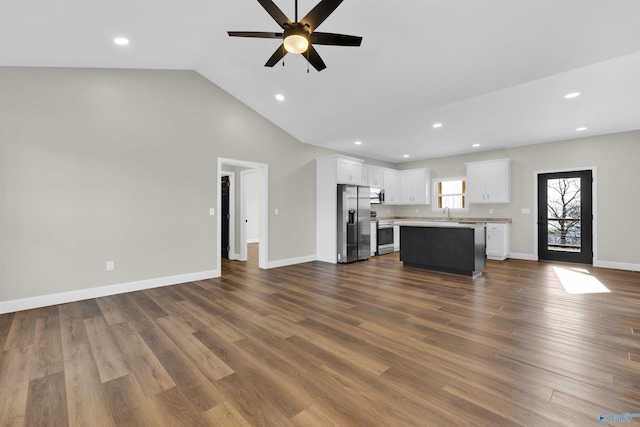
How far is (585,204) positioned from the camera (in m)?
6.00

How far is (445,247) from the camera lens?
517 cm

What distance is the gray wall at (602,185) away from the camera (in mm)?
5457

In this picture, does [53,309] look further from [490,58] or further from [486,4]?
[490,58]

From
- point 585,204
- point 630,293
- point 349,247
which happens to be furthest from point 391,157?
point 630,293

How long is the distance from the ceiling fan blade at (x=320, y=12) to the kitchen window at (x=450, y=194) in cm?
667

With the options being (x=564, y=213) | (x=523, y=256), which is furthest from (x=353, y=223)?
(x=564, y=213)

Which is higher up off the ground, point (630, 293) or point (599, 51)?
point (599, 51)

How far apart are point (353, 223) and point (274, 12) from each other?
4753 millimetres

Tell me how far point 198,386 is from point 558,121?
21.6 ft

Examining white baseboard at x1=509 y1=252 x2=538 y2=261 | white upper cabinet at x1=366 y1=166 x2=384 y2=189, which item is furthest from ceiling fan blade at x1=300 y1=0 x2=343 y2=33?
white baseboard at x1=509 y1=252 x2=538 y2=261

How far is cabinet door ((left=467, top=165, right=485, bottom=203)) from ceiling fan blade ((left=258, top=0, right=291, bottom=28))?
653 centimetres

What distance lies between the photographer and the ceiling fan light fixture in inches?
88.4

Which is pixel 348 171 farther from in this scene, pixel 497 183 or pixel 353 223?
pixel 497 183

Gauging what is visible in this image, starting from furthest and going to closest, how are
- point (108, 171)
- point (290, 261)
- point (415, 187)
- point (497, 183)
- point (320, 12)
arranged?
point (415, 187)
point (497, 183)
point (290, 261)
point (108, 171)
point (320, 12)
